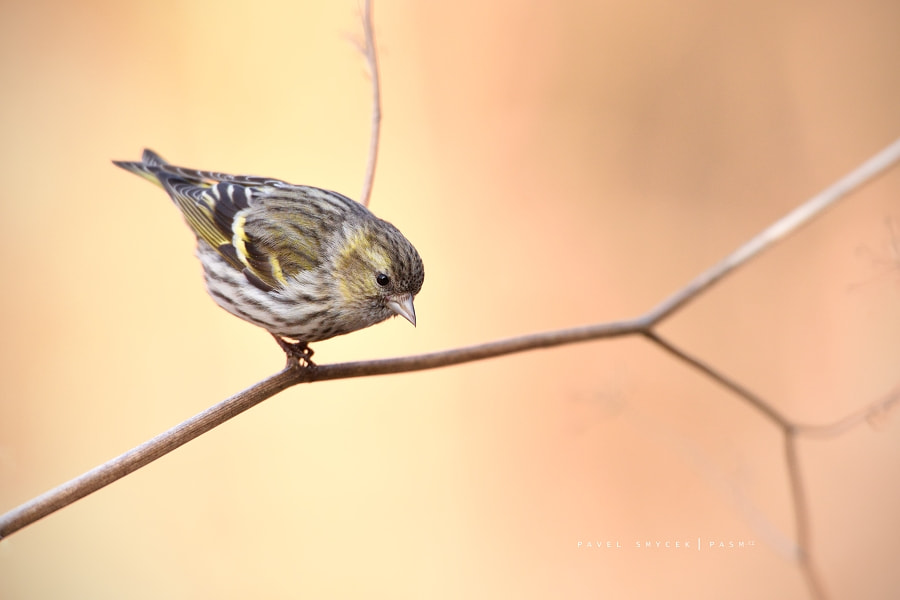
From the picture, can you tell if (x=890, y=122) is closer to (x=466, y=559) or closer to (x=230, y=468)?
(x=466, y=559)

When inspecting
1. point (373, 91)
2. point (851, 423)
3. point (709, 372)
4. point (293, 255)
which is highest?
point (373, 91)

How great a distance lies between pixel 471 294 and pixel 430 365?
1.86m

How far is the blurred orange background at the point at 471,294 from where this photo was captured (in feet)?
9.93

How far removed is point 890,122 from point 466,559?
2379 millimetres

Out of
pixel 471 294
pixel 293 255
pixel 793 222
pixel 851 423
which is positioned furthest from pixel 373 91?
pixel 471 294

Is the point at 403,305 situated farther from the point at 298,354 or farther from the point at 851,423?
the point at 851,423

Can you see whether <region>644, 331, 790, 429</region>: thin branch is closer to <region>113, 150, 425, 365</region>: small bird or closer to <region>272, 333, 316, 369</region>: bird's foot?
<region>113, 150, 425, 365</region>: small bird

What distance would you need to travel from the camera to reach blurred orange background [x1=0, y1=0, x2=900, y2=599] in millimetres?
3027

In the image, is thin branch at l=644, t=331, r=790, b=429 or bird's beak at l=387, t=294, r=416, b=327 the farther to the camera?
bird's beak at l=387, t=294, r=416, b=327

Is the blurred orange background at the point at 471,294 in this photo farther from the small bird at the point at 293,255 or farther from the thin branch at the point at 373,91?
the thin branch at the point at 373,91

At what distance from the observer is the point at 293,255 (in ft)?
6.99

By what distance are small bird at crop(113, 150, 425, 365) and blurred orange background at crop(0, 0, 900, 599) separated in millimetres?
1069

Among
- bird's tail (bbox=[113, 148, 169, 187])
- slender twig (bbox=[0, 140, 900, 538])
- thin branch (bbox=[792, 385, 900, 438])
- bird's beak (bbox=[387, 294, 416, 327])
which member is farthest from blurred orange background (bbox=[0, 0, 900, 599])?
slender twig (bbox=[0, 140, 900, 538])

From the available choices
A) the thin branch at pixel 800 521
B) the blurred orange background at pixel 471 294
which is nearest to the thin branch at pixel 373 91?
the thin branch at pixel 800 521
